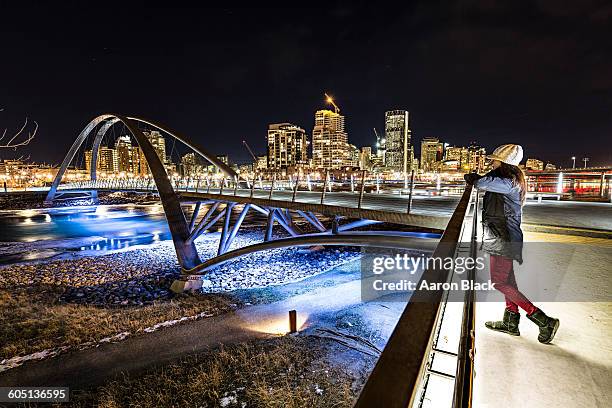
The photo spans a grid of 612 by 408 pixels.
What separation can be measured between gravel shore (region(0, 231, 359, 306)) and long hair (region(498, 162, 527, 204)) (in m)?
16.4

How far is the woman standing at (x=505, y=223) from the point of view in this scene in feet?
10.9

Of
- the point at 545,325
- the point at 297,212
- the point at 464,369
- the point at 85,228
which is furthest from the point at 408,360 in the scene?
the point at 85,228

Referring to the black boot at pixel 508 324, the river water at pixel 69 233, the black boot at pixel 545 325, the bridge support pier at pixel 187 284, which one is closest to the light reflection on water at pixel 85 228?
the river water at pixel 69 233

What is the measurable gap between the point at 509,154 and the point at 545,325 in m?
1.85

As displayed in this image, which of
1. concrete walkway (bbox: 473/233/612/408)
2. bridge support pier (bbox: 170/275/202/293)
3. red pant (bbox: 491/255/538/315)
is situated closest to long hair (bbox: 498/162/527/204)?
red pant (bbox: 491/255/538/315)

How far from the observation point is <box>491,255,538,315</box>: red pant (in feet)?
10.6

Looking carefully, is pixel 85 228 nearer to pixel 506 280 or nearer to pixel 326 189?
pixel 326 189

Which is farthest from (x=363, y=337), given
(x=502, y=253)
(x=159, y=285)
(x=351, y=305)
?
(x=159, y=285)

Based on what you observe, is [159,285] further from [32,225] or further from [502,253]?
[32,225]

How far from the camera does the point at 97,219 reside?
47344mm

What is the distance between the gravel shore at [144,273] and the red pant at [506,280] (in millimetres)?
16109

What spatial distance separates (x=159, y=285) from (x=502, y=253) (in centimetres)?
1913

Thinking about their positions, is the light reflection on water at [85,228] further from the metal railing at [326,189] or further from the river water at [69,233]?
the metal railing at [326,189]

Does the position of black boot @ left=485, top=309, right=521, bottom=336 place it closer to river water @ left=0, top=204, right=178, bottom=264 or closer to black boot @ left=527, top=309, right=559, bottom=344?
black boot @ left=527, top=309, right=559, bottom=344
